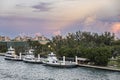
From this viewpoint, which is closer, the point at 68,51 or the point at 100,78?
the point at 100,78

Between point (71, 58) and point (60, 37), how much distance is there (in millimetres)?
26503

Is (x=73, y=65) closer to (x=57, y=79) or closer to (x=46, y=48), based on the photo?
(x=57, y=79)

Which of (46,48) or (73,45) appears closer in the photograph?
(73,45)

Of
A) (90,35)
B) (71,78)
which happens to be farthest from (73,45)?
(71,78)

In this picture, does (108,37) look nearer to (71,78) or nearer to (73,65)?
(73,65)

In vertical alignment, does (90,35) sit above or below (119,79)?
above

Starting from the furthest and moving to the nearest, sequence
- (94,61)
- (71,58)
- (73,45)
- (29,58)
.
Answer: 1. (73,45)
2. (29,58)
3. (71,58)
4. (94,61)

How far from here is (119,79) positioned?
40.6 metres

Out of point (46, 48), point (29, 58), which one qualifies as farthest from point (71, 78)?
point (46, 48)

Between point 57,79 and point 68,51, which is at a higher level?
point 68,51

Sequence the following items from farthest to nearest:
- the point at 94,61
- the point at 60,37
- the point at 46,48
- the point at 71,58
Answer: the point at 60,37
the point at 46,48
the point at 71,58
the point at 94,61

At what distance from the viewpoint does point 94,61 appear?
187 feet

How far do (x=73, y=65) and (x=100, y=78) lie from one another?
16857mm

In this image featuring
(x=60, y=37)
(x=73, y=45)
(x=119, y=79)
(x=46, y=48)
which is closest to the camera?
(x=119, y=79)
